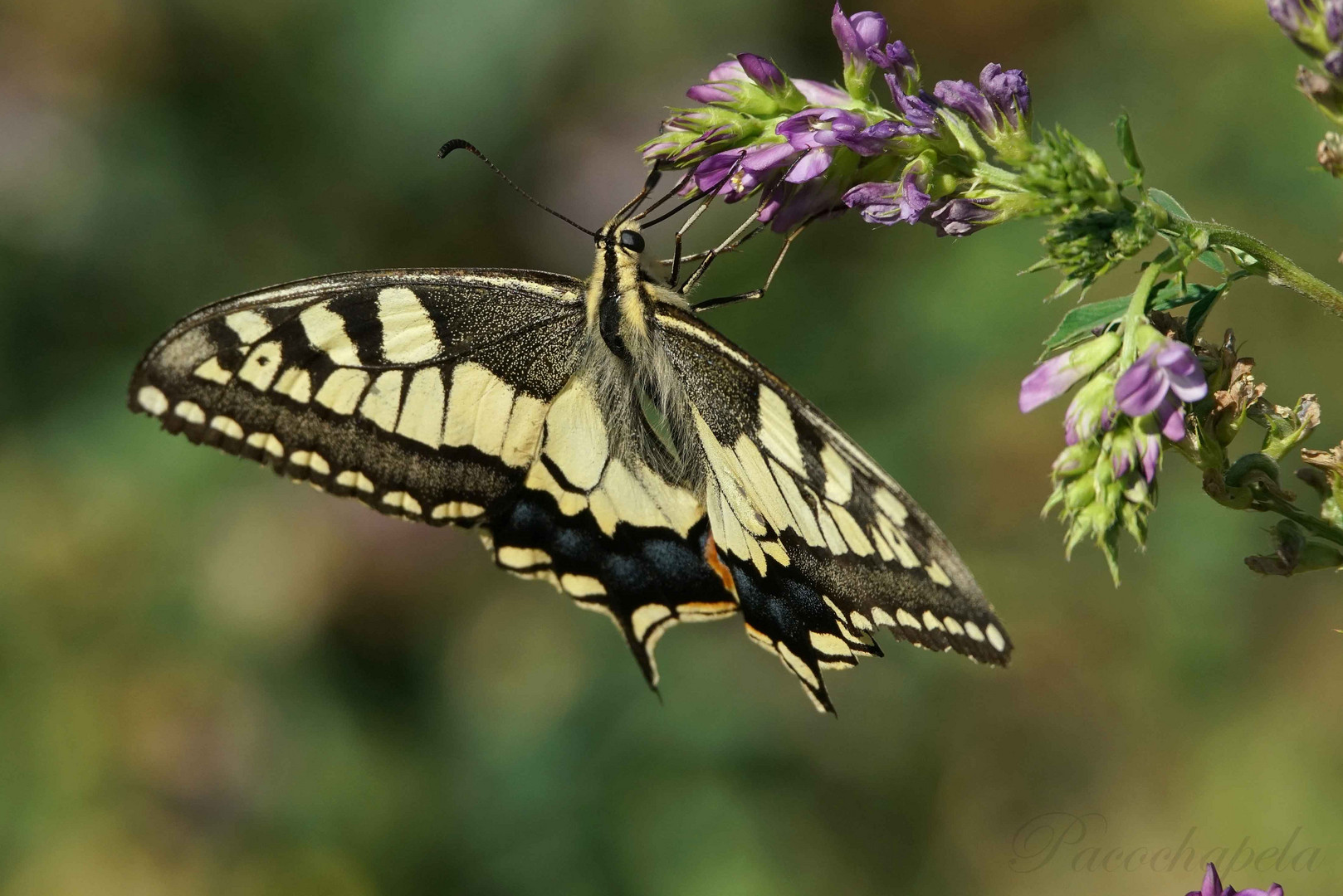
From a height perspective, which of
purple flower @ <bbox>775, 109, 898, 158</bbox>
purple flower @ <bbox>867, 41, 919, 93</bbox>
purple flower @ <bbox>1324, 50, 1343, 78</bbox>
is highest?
purple flower @ <bbox>1324, 50, 1343, 78</bbox>

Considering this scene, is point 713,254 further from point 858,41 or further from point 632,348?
point 858,41

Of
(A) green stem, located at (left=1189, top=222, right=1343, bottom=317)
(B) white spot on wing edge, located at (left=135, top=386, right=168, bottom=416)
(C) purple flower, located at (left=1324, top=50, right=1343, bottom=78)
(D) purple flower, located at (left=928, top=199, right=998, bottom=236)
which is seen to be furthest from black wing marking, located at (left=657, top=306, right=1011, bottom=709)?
(B) white spot on wing edge, located at (left=135, top=386, right=168, bottom=416)

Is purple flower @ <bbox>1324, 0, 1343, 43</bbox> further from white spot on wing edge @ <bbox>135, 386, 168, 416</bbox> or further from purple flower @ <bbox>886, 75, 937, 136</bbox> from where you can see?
white spot on wing edge @ <bbox>135, 386, 168, 416</bbox>

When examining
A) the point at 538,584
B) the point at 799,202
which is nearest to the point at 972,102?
the point at 799,202

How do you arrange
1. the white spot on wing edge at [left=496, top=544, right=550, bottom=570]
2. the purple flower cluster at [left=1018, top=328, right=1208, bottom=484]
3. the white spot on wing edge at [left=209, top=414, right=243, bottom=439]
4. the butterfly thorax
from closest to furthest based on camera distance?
the purple flower cluster at [left=1018, top=328, right=1208, bottom=484], the butterfly thorax, the white spot on wing edge at [left=209, top=414, right=243, bottom=439], the white spot on wing edge at [left=496, top=544, right=550, bottom=570]

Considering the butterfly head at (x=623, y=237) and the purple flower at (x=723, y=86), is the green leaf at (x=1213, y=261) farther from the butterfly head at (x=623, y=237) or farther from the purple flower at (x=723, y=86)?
the butterfly head at (x=623, y=237)

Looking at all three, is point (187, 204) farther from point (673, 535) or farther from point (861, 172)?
point (861, 172)

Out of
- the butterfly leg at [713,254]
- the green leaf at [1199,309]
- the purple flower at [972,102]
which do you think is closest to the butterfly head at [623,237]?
the butterfly leg at [713,254]

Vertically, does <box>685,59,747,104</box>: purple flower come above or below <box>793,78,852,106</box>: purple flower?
below
